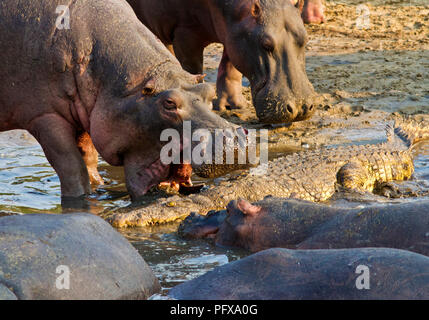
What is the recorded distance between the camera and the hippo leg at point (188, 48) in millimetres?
8352

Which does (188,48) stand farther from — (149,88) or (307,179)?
(149,88)

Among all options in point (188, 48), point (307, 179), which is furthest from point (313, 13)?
point (307, 179)

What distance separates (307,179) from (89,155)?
168 cm

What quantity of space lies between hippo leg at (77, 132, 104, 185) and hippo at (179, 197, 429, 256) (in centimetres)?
149

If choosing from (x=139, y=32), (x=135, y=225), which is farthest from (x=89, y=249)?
(x=139, y=32)

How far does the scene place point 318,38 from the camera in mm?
11711

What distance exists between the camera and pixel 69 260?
3.46 metres

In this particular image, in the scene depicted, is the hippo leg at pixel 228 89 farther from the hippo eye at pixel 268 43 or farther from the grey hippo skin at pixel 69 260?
the grey hippo skin at pixel 69 260

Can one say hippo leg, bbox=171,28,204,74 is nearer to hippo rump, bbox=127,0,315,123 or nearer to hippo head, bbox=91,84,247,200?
hippo rump, bbox=127,0,315,123

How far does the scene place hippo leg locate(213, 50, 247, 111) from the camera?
8.73 meters

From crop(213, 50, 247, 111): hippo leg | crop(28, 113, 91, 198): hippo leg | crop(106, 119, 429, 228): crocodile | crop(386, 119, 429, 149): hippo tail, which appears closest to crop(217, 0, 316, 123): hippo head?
crop(106, 119, 429, 228): crocodile

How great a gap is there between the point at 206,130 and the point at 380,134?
3175 mm
